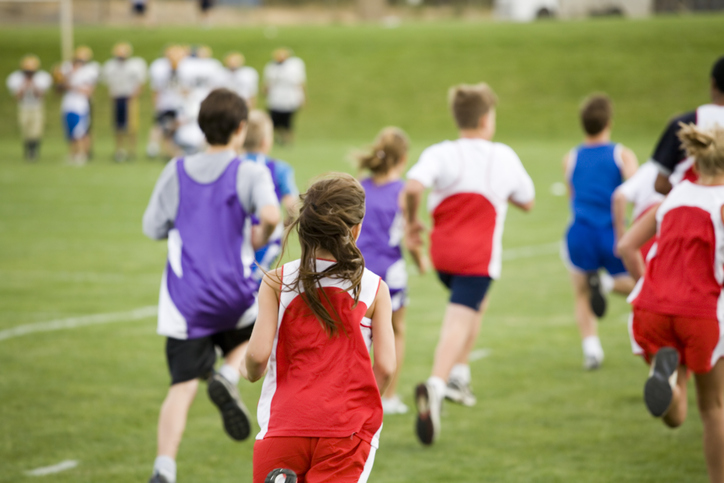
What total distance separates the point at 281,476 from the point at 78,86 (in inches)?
827

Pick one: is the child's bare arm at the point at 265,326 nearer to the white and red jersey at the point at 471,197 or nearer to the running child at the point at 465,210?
the running child at the point at 465,210

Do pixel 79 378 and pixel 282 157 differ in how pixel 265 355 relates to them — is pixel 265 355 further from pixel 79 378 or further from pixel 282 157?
pixel 282 157

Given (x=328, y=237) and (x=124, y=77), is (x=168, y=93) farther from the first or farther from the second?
(x=328, y=237)

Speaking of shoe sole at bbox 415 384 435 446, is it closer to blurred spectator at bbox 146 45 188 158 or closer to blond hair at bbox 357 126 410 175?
blond hair at bbox 357 126 410 175

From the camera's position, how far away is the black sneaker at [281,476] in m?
2.76

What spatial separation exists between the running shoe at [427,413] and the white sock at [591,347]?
7.35 ft

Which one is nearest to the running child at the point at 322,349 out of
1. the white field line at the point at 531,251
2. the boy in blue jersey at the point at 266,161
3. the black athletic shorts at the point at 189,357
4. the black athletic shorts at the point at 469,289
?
the black athletic shorts at the point at 189,357

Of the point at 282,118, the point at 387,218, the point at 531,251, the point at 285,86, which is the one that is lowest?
the point at 282,118

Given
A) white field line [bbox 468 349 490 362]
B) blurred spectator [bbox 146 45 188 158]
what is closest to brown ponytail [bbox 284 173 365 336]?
white field line [bbox 468 349 490 362]

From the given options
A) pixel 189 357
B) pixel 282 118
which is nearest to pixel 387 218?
pixel 189 357

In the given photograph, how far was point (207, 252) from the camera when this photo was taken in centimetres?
439

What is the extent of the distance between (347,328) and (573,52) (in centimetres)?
3135

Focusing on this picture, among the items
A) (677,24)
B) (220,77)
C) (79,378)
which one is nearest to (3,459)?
(79,378)

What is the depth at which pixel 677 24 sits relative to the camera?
34.3 meters
